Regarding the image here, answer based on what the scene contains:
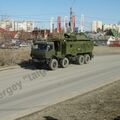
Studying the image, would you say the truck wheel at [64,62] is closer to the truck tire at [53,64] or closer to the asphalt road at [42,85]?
the asphalt road at [42,85]

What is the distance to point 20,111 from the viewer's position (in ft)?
43.6

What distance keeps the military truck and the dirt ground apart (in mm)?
11192

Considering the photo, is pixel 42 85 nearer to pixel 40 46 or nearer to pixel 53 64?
pixel 53 64

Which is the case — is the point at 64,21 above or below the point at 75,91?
above

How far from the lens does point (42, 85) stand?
64.1 ft

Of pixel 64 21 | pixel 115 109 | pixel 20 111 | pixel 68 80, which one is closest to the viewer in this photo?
pixel 115 109

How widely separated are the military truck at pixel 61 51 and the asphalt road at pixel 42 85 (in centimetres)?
90

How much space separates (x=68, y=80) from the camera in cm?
2166

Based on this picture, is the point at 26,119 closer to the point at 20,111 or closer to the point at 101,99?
the point at 20,111

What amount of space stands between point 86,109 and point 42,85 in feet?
23.0

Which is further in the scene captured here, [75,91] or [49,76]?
[49,76]

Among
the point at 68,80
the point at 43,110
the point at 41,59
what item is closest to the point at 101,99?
the point at 43,110

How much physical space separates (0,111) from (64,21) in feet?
221

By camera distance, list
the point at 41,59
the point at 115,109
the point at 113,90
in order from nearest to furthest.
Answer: the point at 115,109
the point at 113,90
the point at 41,59
